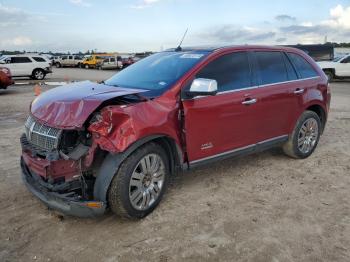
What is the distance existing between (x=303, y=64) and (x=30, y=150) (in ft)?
13.9

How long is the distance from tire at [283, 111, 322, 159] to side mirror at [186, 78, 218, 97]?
2250 millimetres

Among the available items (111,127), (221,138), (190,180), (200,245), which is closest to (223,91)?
(221,138)

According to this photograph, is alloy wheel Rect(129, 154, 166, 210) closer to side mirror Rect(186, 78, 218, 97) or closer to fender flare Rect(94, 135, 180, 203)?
fender flare Rect(94, 135, 180, 203)

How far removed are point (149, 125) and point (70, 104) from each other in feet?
2.57

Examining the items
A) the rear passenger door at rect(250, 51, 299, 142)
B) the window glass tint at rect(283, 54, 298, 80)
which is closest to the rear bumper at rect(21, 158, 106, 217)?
the rear passenger door at rect(250, 51, 299, 142)

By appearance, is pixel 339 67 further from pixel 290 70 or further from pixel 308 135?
pixel 290 70

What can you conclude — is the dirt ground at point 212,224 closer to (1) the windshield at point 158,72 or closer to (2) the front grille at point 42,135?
(2) the front grille at point 42,135

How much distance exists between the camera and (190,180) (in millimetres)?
4953

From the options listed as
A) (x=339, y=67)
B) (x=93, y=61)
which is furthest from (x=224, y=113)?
(x=93, y=61)

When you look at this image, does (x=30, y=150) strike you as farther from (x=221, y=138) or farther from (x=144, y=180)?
(x=221, y=138)

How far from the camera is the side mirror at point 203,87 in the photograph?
3908 mm

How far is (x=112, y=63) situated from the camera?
42.4 meters

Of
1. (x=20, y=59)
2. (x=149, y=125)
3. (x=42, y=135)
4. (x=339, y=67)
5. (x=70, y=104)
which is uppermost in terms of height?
(x=70, y=104)

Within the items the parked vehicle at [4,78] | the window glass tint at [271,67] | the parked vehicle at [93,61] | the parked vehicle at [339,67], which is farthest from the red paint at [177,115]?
the parked vehicle at [93,61]
